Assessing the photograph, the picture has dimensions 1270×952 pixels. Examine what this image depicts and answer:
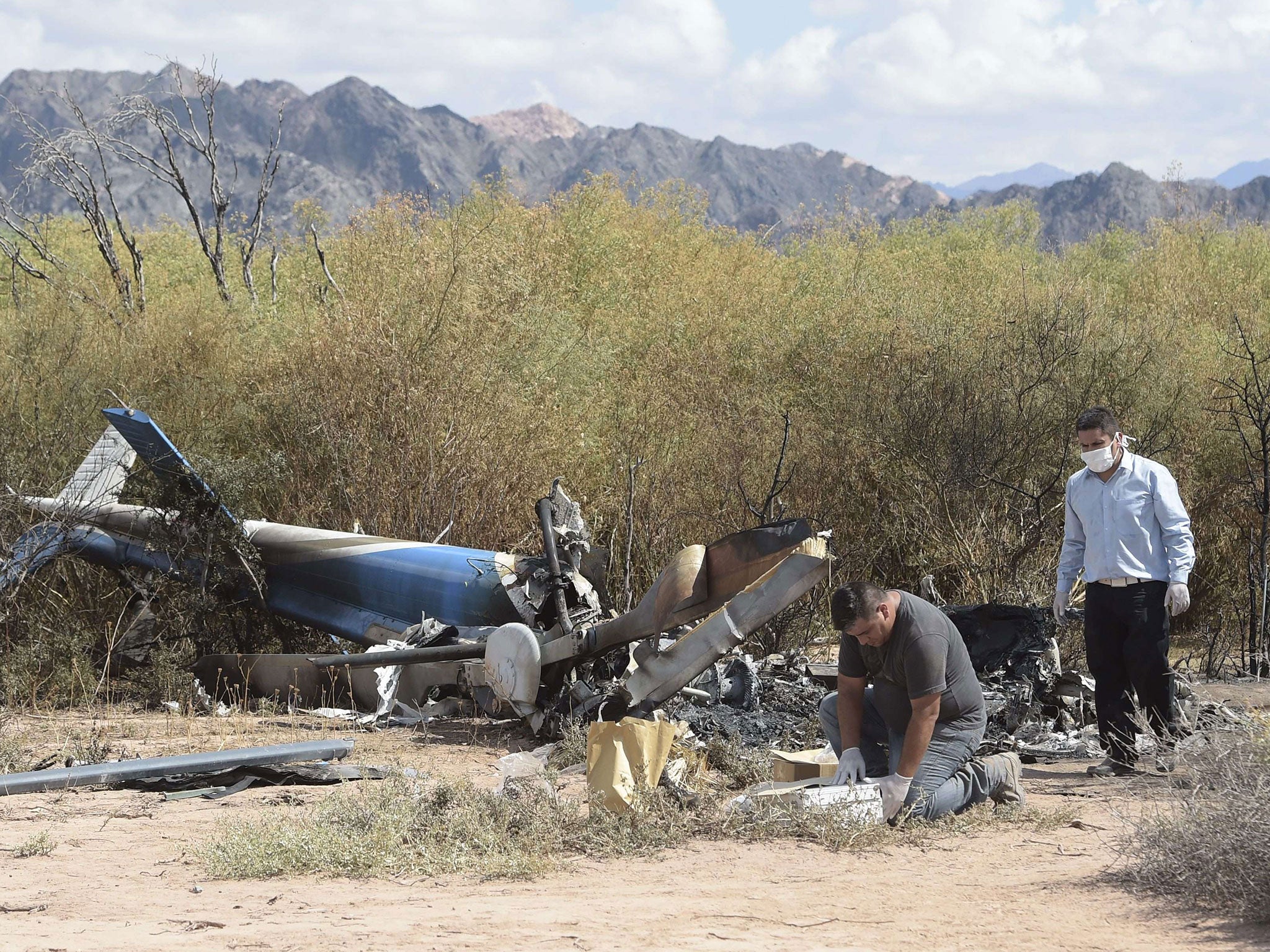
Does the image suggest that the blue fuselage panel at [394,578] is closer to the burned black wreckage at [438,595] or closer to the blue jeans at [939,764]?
the burned black wreckage at [438,595]

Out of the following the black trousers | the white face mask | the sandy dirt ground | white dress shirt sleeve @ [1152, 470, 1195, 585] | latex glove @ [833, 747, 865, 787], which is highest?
the white face mask

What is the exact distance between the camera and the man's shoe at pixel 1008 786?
20.9 feet

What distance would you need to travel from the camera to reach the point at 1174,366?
60.3 ft

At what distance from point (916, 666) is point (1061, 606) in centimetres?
207

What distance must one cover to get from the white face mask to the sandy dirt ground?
1.68 metres

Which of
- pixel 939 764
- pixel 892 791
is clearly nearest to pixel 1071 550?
pixel 939 764

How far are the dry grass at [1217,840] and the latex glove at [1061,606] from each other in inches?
→ 77.4

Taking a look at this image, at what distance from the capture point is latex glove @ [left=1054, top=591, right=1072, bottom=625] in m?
7.38

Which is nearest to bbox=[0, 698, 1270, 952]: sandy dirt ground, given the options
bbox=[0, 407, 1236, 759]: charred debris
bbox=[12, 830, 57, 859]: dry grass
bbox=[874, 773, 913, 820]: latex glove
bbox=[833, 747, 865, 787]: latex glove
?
bbox=[12, 830, 57, 859]: dry grass

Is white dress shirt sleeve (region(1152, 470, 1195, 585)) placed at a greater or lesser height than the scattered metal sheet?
greater

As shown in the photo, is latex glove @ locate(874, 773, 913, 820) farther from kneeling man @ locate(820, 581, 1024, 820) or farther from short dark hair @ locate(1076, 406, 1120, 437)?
short dark hair @ locate(1076, 406, 1120, 437)

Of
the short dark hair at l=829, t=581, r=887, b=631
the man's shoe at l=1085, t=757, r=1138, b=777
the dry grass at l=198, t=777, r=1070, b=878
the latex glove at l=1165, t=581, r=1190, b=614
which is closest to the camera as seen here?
the dry grass at l=198, t=777, r=1070, b=878

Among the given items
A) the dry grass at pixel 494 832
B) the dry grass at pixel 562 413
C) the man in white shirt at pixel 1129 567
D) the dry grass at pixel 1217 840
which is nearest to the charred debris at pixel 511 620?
the man in white shirt at pixel 1129 567

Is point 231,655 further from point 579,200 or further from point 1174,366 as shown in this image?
point 579,200
